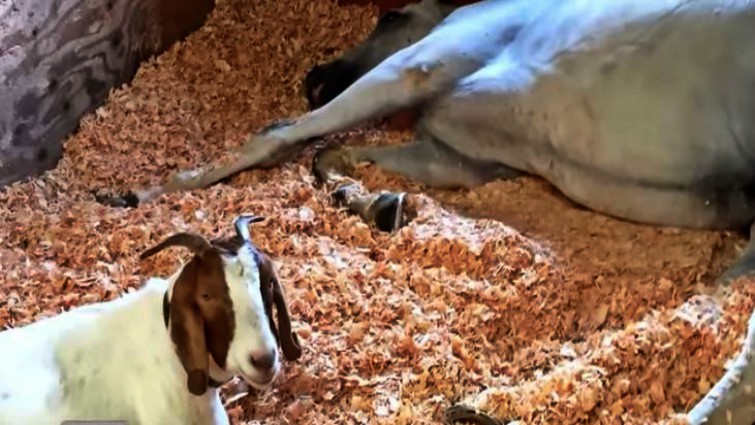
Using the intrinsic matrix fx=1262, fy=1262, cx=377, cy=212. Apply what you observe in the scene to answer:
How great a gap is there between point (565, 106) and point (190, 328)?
1.39 meters

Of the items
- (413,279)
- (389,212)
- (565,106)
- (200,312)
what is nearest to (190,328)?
(200,312)

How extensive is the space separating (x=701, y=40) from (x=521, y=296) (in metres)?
0.76

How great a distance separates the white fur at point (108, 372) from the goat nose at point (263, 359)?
56 millimetres

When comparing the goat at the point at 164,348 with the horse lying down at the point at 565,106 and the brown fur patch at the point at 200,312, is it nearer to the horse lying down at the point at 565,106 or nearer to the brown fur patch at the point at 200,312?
the brown fur patch at the point at 200,312

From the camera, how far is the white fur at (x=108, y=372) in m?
1.98

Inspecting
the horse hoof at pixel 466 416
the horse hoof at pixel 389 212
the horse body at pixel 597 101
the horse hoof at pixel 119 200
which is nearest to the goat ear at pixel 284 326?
the horse hoof at pixel 466 416

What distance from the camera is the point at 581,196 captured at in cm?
302

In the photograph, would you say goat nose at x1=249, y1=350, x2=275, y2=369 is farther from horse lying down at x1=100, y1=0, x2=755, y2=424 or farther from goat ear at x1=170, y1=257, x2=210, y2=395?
horse lying down at x1=100, y1=0, x2=755, y2=424

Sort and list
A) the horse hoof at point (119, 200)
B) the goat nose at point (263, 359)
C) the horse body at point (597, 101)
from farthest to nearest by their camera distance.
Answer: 1. the horse hoof at point (119, 200)
2. the horse body at point (597, 101)
3. the goat nose at point (263, 359)

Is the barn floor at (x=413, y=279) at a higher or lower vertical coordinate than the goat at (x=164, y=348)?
lower

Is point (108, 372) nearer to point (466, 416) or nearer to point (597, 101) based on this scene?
point (466, 416)

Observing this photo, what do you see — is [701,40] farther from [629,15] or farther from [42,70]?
[42,70]

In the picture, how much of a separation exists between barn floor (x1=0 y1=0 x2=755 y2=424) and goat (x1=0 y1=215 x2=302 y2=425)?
298mm

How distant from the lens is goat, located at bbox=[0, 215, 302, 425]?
6.24 ft
